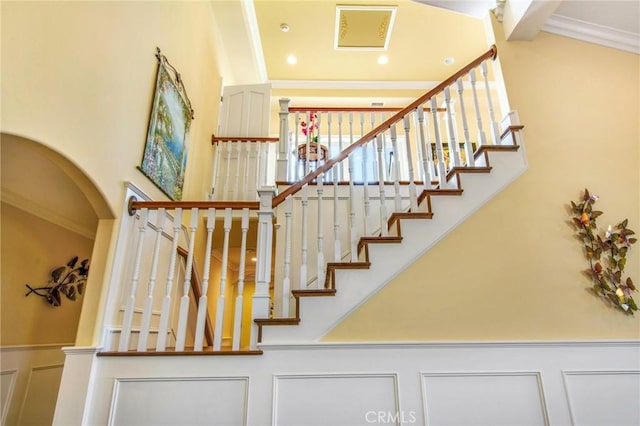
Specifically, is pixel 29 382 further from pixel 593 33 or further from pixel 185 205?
pixel 593 33

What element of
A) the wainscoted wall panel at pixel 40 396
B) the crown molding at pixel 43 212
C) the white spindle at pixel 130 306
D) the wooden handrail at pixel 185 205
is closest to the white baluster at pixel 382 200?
the wooden handrail at pixel 185 205

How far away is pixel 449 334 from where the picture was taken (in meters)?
2.14

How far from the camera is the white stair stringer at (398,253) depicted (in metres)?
2.10

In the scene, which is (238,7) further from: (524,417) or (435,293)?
(524,417)

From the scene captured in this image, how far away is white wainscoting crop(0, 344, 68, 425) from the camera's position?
2.28 metres

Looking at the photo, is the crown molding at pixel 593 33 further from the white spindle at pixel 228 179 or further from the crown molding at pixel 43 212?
the crown molding at pixel 43 212

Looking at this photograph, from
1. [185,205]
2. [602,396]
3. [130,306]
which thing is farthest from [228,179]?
[602,396]

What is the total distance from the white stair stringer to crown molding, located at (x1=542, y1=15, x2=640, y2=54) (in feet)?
4.50

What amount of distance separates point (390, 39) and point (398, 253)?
3937mm

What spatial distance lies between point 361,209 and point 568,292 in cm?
162

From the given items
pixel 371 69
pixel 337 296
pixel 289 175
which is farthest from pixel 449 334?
pixel 371 69

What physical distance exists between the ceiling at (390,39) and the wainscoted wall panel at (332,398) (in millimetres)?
3125

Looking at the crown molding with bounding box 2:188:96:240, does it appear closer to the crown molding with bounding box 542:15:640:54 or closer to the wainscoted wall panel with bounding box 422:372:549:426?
the wainscoted wall panel with bounding box 422:372:549:426

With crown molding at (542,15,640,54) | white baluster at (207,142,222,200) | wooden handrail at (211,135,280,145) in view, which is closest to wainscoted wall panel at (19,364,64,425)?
white baluster at (207,142,222,200)
